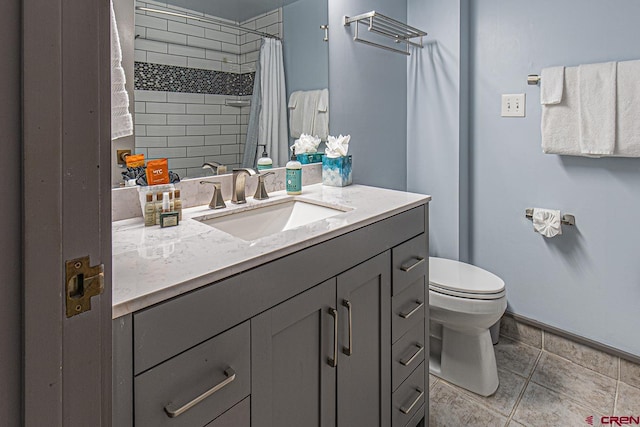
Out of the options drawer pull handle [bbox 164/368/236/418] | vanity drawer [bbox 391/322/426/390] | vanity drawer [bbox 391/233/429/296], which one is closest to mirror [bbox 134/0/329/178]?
vanity drawer [bbox 391/233/429/296]

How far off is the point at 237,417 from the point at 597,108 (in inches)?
75.0

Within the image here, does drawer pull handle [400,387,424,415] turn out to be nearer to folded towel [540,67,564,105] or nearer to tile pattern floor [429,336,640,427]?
tile pattern floor [429,336,640,427]

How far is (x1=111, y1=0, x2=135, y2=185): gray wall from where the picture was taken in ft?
3.82

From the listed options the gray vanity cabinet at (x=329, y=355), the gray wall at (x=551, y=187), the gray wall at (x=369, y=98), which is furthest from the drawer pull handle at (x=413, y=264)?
the gray wall at (x=551, y=187)

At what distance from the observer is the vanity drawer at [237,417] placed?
2.65 ft

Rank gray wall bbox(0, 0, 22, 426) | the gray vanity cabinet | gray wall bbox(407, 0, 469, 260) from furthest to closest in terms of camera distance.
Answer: gray wall bbox(407, 0, 469, 260) → the gray vanity cabinet → gray wall bbox(0, 0, 22, 426)

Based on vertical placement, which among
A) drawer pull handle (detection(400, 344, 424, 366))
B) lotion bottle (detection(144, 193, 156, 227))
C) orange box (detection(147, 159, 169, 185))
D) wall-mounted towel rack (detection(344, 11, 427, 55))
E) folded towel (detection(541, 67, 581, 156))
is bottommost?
drawer pull handle (detection(400, 344, 424, 366))

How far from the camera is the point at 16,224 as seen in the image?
0.40 metres

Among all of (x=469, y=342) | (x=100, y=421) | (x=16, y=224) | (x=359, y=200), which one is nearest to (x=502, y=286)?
(x=469, y=342)

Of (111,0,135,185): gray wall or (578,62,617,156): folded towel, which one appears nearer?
(111,0,135,185): gray wall

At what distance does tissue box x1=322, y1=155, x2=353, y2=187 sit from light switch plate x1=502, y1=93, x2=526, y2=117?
0.95 metres

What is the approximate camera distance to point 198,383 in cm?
76

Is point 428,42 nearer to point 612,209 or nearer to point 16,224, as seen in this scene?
point 612,209

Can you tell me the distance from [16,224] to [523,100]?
2.20m
